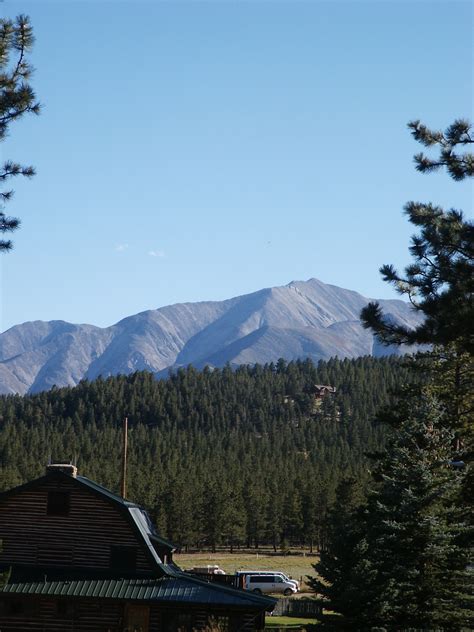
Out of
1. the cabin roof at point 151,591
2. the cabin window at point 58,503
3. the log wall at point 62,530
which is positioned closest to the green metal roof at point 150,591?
the cabin roof at point 151,591

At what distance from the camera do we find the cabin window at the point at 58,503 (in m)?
44.8

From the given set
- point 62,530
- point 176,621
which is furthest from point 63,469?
point 176,621

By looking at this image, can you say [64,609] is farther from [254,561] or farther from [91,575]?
[254,561]

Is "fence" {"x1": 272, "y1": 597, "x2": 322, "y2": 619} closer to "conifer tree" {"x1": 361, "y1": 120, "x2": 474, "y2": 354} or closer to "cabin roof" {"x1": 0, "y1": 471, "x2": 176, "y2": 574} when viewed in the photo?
"cabin roof" {"x1": 0, "y1": 471, "x2": 176, "y2": 574}

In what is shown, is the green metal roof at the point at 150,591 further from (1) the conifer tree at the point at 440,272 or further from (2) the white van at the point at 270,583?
(2) the white van at the point at 270,583

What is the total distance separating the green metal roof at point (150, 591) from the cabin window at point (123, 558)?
61 cm

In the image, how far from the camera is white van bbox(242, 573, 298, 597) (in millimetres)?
70312

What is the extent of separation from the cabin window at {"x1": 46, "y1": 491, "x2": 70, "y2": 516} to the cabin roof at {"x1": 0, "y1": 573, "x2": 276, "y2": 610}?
10.4ft

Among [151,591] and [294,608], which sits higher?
[151,591]

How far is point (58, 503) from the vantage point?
44.9 m

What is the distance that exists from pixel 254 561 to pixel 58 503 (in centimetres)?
6753

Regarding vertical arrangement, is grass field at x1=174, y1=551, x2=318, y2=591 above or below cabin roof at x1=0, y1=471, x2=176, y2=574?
below

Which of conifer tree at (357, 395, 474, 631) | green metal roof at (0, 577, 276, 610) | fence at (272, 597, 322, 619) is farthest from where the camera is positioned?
fence at (272, 597, 322, 619)

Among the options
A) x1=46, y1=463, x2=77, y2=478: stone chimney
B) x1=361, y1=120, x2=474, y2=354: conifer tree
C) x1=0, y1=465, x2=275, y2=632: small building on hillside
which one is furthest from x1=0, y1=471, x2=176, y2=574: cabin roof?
x1=361, y1=120, x2=474, y2=354: conifer tree
